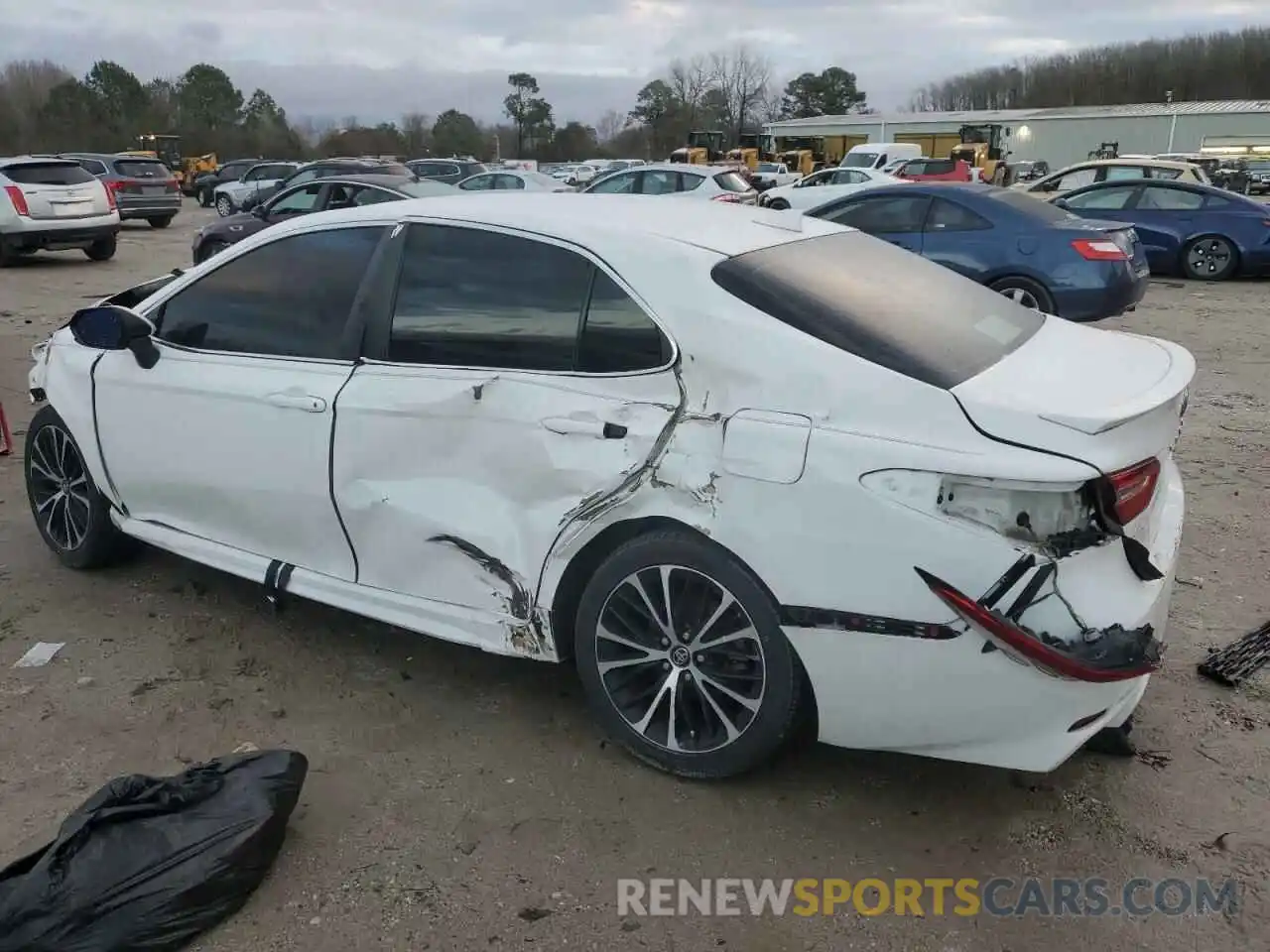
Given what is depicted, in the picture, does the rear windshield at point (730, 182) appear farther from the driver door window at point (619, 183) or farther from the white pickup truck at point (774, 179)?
the white pickup truck at point (774, 179)

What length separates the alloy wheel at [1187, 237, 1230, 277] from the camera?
1407cm

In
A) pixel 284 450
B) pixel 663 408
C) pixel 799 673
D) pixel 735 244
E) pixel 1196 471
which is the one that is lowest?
pixel 1196 471

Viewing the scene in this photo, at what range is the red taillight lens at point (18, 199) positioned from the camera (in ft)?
50.0

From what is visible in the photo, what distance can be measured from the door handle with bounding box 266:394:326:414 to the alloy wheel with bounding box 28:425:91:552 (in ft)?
4.53

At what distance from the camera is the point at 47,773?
311cm

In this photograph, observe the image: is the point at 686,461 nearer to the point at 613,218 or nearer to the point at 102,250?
the point at 613,218

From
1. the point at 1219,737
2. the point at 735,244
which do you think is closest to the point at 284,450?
the point at 735,244

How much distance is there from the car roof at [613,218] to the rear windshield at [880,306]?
0.37 ft

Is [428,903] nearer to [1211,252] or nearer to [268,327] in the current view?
[268,327]

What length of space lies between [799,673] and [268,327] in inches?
88.7

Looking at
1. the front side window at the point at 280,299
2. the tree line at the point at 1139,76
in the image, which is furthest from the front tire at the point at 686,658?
the tree line at the point at 1139,76

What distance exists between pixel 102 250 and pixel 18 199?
4.98 ft

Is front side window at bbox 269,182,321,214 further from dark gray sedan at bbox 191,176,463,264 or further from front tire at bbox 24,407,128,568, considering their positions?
front tire at bbox 24,407,128,568

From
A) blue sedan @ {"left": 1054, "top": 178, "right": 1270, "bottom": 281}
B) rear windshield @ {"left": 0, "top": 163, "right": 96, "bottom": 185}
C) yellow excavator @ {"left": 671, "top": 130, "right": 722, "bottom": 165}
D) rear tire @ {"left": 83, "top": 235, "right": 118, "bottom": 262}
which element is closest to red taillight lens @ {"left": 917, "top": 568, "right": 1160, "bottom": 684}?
blue sedan @ {"left": 1054, "top": 178, "right": 1270, "bottom": 281}
